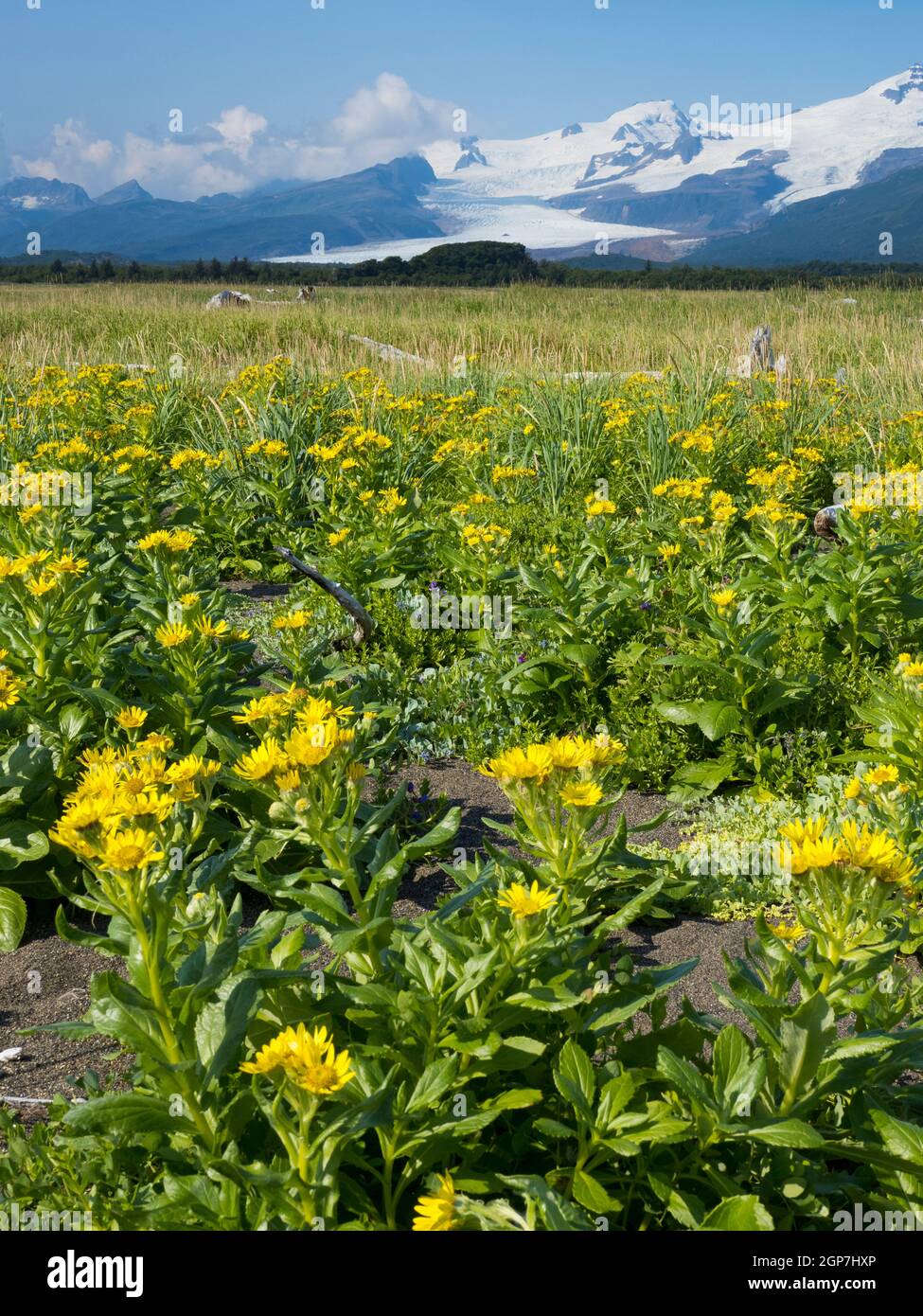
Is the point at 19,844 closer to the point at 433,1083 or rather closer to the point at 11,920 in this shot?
the point at 11,920

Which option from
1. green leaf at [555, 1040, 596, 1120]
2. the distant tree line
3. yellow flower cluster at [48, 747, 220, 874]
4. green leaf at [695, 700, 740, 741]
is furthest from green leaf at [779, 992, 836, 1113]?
the distant tree line

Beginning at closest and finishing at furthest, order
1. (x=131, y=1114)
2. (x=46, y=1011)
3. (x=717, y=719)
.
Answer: (x=131, y=1114), (x=46, y=1011), (x=717, y=719)

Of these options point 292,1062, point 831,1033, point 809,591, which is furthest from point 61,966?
point 809,591

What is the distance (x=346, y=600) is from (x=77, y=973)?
86.1 inches

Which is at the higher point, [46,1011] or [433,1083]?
[433,1083]

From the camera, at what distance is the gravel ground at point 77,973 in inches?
93.4

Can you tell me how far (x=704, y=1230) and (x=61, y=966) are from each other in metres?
1.95

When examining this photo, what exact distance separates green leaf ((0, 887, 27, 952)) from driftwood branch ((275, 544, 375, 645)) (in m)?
1.84

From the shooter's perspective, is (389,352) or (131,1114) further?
(389,352)

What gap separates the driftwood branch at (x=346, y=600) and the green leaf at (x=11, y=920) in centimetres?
184

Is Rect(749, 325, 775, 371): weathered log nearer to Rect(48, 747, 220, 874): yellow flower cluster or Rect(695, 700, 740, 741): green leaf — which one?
Rect(695, 700, 740, 741): green leaf

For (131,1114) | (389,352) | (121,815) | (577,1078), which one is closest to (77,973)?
(131,1114)

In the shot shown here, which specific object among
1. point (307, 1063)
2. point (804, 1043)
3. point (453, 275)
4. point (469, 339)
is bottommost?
point (804, 1043)

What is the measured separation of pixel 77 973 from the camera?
272cm
